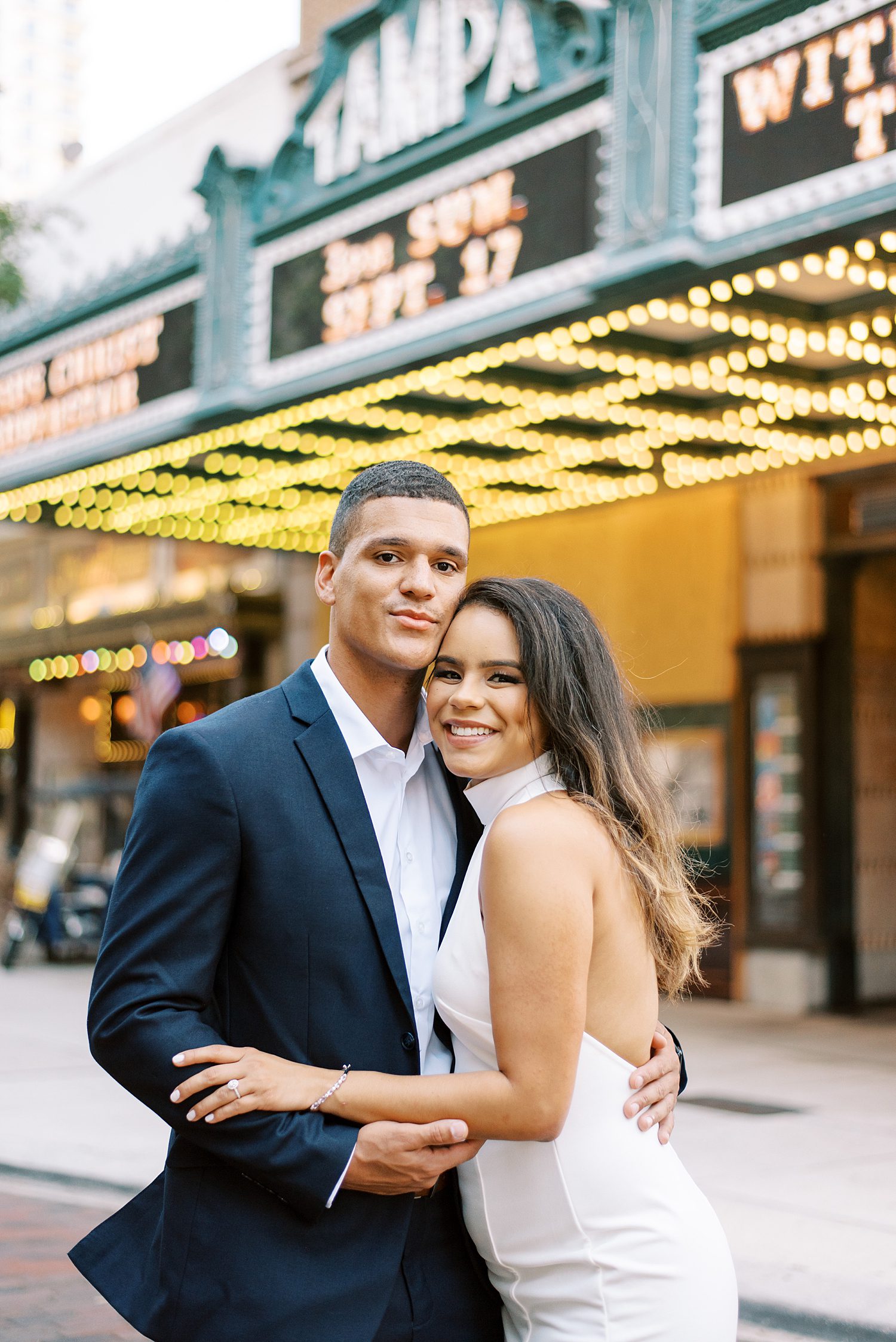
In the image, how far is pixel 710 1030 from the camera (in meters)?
11.5

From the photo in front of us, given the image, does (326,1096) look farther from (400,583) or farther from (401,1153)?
(400,583)

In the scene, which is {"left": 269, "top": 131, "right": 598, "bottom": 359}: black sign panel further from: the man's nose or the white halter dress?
the white halter dress

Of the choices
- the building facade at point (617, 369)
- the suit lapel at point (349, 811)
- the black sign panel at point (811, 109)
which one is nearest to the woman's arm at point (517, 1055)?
the suit lapel at point (349, 811)

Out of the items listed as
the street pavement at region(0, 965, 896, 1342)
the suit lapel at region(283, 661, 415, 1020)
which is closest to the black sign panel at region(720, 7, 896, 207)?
the street pavement at region(0, 965, 896, 1342)

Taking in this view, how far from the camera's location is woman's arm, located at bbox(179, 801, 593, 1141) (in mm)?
2270

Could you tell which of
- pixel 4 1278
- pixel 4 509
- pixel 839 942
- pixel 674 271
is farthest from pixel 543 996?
pixel 4 509

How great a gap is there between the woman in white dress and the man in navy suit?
0.20ft

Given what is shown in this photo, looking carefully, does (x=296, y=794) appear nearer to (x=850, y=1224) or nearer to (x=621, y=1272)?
(x=621, y=1272)

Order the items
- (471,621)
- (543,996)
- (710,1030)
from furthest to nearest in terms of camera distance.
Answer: (710,1030), (471,621), (543,996)

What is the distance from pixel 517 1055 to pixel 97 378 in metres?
11.9

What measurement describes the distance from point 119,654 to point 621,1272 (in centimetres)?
1918

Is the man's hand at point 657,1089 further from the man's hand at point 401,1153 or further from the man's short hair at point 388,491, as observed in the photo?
the man's short hair at point 388,491

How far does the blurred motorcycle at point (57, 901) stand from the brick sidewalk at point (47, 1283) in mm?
9462

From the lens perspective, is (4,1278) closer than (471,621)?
No
